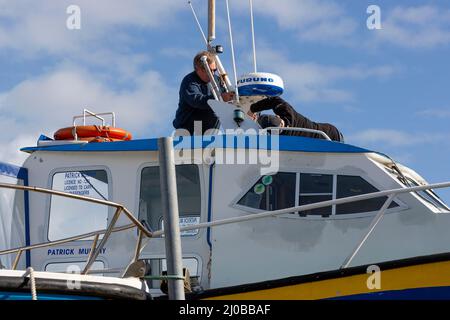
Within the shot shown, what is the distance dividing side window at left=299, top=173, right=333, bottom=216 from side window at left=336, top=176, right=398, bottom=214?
0.09m

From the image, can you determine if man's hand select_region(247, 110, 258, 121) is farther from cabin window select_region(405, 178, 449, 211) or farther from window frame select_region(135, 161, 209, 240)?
cabin window select_region(405, 178, 449, 211)

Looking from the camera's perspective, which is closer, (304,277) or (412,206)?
(304,277)

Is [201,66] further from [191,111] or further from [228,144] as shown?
[228,144]

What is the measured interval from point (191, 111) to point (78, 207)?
5.63 ft

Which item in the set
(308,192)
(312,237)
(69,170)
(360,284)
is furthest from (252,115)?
(360,284)

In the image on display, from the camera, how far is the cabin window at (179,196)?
28.0 feet

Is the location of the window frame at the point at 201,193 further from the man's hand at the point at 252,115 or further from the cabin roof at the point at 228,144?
the man's hand at the point at 252,115

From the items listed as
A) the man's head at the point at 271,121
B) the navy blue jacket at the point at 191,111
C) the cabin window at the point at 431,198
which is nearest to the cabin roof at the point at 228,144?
the cabin window at the point at 431,198

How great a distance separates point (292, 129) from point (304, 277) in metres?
1.81

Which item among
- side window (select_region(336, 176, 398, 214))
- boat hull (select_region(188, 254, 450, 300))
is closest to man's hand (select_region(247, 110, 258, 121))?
side window (select_region(336, 176, 398, 214))
